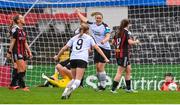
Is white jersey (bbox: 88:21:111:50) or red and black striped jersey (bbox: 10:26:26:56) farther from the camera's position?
white jersey (bbox: 88:21:111:50)

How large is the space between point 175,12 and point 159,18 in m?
0.56

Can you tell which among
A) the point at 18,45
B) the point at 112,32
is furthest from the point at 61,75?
the point at 18,45

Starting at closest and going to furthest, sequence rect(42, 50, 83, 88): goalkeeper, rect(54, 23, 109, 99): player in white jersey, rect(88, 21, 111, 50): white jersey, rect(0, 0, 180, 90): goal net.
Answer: rect(54, 23, 109, 99): player in white jersey → rect(88, 21, 111, 50): white jersey → rect(42, 50, 83, 88): goalkeeper → rect(0, 0, 180, 90): goal net

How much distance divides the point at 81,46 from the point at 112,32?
27.3 feet

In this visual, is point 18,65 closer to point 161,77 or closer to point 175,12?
point 161,77

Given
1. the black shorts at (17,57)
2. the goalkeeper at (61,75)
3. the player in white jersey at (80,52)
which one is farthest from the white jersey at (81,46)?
the goalkeeper at (61,75)

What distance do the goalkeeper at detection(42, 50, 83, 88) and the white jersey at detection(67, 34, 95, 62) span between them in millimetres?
4582

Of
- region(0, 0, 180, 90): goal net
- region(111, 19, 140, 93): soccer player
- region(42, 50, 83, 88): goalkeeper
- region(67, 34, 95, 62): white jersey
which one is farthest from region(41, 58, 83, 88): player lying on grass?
region(67, 34, 95, 62): white jersey

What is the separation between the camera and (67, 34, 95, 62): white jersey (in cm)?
1334

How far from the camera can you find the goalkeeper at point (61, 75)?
1817 cm

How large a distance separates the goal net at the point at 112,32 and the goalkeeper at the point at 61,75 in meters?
0.65

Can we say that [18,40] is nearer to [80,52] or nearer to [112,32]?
[80,52]

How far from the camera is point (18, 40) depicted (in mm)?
15484

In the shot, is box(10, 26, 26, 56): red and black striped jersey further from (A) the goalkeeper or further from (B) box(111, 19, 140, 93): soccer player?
(A) the goalkeeper
